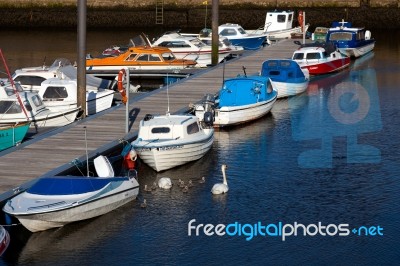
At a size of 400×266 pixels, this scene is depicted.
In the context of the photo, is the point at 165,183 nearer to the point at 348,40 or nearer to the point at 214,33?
the point at 214,33

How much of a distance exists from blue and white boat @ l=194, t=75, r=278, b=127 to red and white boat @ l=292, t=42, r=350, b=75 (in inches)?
448

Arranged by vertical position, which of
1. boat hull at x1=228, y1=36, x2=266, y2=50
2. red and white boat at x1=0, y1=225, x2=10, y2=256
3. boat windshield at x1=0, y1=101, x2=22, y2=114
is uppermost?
boat windshield at x1=0, y1=101, x2=22, y2=114

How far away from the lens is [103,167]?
29.0 m

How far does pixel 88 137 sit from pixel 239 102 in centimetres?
754

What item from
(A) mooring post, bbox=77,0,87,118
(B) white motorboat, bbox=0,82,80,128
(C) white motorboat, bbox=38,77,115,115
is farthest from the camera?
(C) white motorboat, bbox=38,77,115,115

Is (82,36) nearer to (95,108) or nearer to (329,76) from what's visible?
(95,108)

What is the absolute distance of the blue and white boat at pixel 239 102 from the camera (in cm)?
3819

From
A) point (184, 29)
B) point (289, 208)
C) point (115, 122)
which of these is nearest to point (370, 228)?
point (289, 208)

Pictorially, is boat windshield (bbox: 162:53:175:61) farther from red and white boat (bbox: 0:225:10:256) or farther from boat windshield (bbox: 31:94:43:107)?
red and white boat (bbox: 0:225:10:256)

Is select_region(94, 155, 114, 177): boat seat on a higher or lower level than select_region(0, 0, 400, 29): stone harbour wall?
higher

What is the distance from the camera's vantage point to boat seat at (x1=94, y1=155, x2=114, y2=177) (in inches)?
1138

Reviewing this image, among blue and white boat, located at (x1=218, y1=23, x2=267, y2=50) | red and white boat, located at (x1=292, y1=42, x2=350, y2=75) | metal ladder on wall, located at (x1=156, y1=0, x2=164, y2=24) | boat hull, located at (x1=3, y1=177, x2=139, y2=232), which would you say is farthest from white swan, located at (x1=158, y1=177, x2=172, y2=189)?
metal ladder on wall, located at (x1=156, y1=0, x2=164, y2=24)

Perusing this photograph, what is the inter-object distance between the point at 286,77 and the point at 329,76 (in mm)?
8215

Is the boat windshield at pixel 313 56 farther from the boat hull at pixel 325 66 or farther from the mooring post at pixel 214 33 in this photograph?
the mooring post at pixel 214 33
